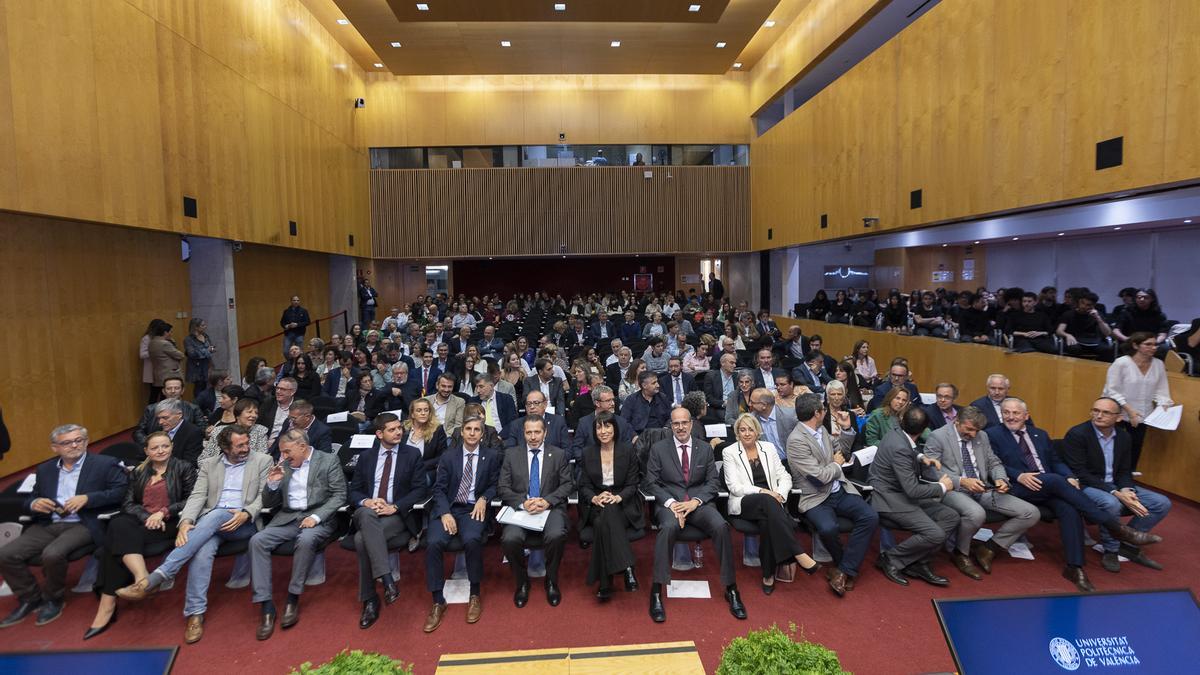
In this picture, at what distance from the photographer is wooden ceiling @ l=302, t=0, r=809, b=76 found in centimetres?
1223

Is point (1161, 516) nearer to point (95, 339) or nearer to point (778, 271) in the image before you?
point (95, 339)

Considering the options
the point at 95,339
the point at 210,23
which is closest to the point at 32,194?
the point at 95,339

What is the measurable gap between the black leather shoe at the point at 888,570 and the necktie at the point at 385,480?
11.8ft

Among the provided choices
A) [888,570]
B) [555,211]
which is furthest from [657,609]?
[555,211]

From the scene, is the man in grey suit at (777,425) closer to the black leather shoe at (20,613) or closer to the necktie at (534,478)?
the necktie at (534,478)

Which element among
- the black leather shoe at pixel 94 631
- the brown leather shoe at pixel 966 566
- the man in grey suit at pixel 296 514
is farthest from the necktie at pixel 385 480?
the brown leather shoe at pixel 966 566

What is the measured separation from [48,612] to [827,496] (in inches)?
207

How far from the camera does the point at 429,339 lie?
33.4 ft

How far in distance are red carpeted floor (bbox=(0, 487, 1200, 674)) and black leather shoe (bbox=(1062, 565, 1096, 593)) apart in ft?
0.18

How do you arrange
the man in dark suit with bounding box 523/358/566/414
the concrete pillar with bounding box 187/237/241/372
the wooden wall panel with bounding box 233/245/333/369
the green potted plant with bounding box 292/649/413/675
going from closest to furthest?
the green potted plant with bounding box 292/649/413/675, the man in dark suit with bounding box 523/358/566/414, the concrete pillar with bounding box 187/237/241/372, the wooden wall panel with bounding box 233/245/333/369

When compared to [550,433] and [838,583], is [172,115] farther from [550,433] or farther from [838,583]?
[838,583]

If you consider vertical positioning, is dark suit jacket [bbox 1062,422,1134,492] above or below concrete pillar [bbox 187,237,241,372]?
below

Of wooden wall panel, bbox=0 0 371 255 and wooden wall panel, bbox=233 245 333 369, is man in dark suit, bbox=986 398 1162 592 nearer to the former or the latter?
wooden wall panel, bbox=0 0 371 255

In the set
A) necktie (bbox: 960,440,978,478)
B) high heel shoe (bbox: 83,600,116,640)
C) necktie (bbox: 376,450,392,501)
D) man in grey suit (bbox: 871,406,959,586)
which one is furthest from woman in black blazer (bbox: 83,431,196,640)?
necktie (bbox: 960,440,978,478)
